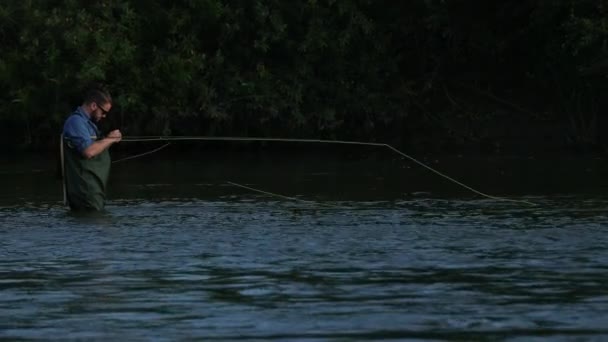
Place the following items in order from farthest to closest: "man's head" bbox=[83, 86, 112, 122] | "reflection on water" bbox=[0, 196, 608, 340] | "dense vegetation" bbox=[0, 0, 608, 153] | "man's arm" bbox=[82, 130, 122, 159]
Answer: "dense vegetation" bbox=[0, 0, 608, 153]
"man's head" bbox=[83, 86, 112, 122]
"man's arm" bbox=[82, 130, 122, 159]
"reflection on water" bbox=[0, 196, 608, 340]

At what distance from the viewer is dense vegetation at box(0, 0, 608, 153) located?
30609 millimetres

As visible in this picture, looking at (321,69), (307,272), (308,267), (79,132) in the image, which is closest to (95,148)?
(79,132)

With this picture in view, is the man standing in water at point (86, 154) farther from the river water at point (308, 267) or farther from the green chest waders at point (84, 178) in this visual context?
the river water at point (308, 267)

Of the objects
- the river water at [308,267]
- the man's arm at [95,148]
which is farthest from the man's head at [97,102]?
the river water at [308,267]

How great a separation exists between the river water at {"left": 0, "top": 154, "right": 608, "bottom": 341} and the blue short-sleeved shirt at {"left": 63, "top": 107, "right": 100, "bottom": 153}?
74 centimetres

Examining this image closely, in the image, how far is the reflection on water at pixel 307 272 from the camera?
30.2 feet

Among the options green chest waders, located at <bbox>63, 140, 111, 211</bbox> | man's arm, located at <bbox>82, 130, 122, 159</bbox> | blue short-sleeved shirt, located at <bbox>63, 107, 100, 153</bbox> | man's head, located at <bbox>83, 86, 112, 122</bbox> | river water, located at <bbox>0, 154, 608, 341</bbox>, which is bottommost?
river water, located at <bbox>0, 154, 608, 341</bbox>

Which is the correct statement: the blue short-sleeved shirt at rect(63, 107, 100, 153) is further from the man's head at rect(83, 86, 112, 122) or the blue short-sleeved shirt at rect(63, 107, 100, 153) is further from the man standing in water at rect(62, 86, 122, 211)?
the man's head at rect(83, 86, 112, 122)

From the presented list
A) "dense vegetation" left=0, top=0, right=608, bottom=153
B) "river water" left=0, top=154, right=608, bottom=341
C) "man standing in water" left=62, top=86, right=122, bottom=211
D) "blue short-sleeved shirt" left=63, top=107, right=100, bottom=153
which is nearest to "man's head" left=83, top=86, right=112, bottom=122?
"man standing in water" left=62, top=86, right=122, bottom=211

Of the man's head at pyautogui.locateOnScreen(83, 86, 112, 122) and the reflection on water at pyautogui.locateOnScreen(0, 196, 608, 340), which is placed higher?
the man's head at pyautogui.locateOnScreen(83, 86, 112, 122)

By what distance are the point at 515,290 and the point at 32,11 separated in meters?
21.1

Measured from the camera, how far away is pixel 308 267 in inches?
475

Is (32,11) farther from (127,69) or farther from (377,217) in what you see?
(377,217)

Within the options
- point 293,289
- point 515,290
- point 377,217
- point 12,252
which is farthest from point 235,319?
point 377,217
